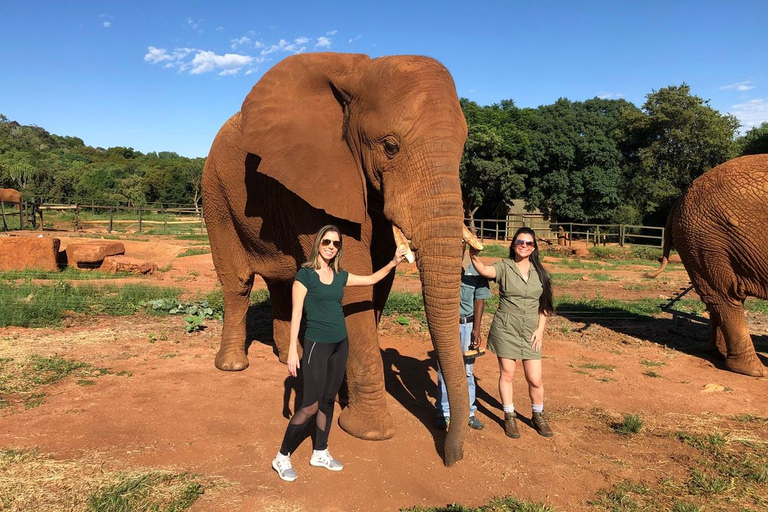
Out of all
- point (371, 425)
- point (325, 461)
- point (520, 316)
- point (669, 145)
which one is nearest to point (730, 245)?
point (520, 316)

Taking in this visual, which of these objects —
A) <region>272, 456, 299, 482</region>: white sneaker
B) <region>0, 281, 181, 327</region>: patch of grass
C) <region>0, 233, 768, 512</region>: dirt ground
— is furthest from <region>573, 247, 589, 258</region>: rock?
<region>272, 456, 299, 482</region>: white sneaker

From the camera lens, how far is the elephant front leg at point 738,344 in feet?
22.2

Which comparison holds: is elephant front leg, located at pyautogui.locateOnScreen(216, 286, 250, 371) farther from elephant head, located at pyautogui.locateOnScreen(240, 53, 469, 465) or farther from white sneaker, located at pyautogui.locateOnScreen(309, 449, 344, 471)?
elephant head, located at pyautogui.locateOnScreen(240, 53, 469, 465)

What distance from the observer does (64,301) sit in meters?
9.05

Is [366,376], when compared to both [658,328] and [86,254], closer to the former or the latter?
[658,328]

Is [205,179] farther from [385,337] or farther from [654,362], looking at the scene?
[654,362]

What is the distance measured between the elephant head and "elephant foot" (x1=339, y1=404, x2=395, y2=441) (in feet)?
2.33

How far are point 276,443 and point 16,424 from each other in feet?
7.82

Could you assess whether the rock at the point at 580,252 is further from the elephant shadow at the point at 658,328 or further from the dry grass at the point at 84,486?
the dry grass at the point at 84,486

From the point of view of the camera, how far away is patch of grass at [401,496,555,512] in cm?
321

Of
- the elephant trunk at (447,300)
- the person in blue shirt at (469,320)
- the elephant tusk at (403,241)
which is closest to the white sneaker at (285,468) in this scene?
the elephant trunk at (447,300)

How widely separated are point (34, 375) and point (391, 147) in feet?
16.5

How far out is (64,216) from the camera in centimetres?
3859

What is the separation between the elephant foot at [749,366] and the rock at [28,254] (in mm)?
15413
